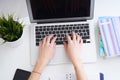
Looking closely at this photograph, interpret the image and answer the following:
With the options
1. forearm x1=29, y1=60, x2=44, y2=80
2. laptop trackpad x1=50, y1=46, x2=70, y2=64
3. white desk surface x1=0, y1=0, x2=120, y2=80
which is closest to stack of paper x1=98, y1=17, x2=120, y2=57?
white desk surface x1=0, y1=0, x2=120, y2=80

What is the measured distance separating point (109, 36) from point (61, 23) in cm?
21

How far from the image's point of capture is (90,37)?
3.11ft

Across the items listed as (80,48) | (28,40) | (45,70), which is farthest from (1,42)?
(80,48)

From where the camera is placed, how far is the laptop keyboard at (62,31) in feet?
3.11

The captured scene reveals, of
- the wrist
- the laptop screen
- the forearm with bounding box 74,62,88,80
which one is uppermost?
the laptop screen

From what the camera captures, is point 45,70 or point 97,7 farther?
point 97,7

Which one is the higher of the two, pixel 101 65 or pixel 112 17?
pixel 112 17

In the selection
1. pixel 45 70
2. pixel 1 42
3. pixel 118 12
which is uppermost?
pixel 118 12

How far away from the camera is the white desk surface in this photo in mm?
918

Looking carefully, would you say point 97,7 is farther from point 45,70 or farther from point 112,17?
point 45,70

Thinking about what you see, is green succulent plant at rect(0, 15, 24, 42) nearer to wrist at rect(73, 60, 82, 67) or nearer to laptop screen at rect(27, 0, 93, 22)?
laptop screen at rect(27, 0, 93, 22)

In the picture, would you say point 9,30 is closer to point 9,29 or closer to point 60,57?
point 9,29

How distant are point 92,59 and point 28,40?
280 mm

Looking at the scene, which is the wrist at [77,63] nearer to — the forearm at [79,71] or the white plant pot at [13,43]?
the forearm at [79,71]
